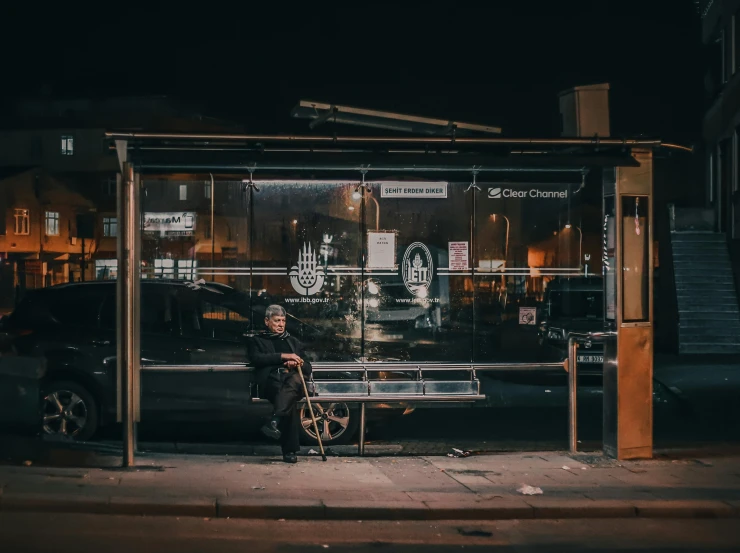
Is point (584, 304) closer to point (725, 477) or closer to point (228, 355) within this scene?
point (725, 477)

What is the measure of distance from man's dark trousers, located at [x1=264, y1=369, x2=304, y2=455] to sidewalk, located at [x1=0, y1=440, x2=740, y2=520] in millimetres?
244

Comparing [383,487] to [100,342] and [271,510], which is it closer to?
[271,510]

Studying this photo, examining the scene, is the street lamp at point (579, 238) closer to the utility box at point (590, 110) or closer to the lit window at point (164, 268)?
the utility box at point (590, 110)

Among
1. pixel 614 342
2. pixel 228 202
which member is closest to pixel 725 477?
pixel 614 342

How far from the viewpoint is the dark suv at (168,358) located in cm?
1113

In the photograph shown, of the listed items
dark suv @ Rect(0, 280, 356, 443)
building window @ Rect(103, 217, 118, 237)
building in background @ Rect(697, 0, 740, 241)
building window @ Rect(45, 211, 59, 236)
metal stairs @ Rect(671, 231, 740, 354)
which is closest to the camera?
dark suv @ Rect(0, 280, 356, 443)

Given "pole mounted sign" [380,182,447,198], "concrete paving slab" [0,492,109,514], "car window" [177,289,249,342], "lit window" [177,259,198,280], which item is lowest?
"concrete paving slab" [0,492,109,514]

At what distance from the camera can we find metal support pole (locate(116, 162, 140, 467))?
9.54m

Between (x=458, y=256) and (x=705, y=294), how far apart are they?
1674 cm

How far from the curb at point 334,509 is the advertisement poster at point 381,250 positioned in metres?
3.91

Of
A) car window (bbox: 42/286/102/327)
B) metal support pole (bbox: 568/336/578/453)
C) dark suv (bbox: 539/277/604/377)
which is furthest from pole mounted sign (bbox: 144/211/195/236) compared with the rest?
metal support pole (bbox: 568/336/578/453)

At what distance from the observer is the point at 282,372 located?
1009 centimetres

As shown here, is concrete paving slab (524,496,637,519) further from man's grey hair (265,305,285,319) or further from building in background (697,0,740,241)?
building in background (697,0,740,241)

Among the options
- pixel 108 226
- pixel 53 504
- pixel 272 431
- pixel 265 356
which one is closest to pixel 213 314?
pixel 272 431
